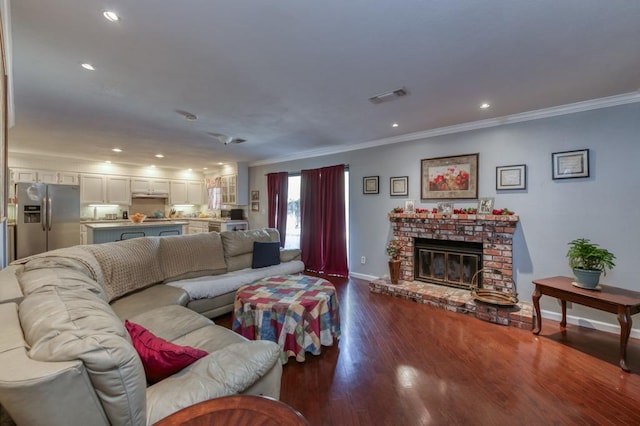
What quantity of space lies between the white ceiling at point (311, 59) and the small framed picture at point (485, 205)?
109 cm

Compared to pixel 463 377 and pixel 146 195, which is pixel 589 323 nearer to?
pixel 463 377

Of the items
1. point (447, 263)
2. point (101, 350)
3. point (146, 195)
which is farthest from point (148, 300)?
point (146, 195)

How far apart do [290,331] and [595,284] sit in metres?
2.87

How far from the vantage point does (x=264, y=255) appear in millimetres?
3842

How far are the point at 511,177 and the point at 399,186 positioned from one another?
1509mm

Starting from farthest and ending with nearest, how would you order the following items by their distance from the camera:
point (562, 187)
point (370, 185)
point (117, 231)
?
1. point (370, 185)
2. point (117, 231)
3. point (562, 187)

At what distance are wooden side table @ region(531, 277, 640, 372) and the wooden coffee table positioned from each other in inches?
85.2

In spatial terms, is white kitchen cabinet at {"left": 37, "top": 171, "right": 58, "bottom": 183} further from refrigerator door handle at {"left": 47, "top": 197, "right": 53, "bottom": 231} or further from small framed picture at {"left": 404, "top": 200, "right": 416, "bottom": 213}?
small framed picture at {"left": 404, "top": 200, "right": 416, "bottom": 213}

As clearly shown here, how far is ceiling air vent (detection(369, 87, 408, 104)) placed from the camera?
8.78 feet

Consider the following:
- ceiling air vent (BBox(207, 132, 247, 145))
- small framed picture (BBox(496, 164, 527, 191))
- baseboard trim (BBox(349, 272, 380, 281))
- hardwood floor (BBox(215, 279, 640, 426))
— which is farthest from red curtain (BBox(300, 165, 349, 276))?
small framed picture (BBox(496, 164, 527, 191))

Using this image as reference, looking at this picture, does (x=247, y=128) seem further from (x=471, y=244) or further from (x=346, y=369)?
(x=471, y=244)

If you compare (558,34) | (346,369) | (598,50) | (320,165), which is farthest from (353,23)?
(320,165)

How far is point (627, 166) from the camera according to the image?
2.81 meters

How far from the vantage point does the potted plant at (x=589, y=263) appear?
2.51 meters
